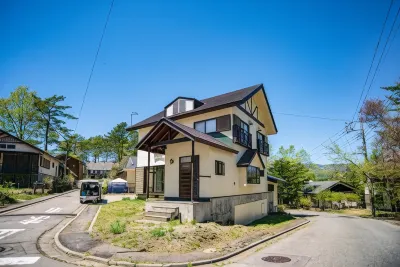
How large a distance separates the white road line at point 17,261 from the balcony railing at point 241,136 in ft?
43.4

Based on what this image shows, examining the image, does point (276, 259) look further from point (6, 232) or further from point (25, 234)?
point (6, 232)

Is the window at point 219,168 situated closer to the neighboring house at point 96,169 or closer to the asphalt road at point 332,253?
the asphalt road at point 332,253

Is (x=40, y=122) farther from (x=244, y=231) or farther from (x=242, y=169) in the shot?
(x=244, y=231)

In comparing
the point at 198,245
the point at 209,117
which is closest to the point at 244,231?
the point at 198,245

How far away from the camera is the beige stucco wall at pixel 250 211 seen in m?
18.1

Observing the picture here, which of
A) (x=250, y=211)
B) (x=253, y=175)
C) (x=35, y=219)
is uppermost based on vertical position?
(x=253, y=175)

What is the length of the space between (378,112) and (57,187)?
3916cm

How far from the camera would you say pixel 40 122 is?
47.8 meters

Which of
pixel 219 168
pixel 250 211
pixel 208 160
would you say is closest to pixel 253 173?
pixel 250 211

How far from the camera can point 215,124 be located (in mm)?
18875

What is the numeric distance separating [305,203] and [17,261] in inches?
1578

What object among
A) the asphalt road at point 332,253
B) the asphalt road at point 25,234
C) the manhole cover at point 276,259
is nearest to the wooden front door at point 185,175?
the asphalt road at point 332,253

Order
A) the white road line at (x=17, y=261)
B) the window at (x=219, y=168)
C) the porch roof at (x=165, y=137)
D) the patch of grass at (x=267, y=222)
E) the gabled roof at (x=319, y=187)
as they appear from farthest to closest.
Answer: the gabled roof at (x=319, y=187), the patch of grass at (x=267, y=222), the window at (x=219, y=168), the porch roof at (x=165, y=137), the white road line at (x=17, y=261)

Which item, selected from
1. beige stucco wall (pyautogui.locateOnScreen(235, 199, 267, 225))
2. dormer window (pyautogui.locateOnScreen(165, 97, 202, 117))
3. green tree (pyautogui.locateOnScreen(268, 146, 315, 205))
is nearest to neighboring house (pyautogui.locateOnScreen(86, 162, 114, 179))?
green tree (pyautogui.locateOnScreen(268, 146, 315, 205))
